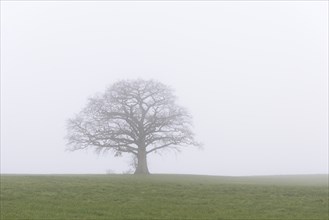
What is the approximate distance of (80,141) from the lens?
55.4 meters

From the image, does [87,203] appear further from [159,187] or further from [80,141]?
[80,141]

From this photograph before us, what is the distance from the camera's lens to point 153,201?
27375 mm

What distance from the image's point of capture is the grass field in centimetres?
2352

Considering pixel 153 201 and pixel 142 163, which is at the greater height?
pixel 142 163

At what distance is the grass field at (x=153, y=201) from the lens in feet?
77.2

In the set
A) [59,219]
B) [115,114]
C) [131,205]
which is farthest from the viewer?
[115,114]

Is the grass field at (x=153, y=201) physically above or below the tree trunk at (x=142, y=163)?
below

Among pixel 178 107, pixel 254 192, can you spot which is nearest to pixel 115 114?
pixel 178 107

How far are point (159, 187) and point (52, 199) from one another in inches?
336

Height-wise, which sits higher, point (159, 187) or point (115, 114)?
point (115, 114)

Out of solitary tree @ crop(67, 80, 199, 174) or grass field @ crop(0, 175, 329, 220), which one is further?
solitary tree @ crop(67, 80, 199, 174)

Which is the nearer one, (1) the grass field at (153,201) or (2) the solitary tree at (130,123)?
(1) the grass field at (153,201)

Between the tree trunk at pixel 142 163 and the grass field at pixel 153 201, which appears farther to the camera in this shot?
the tree trunk at pixel 142 163

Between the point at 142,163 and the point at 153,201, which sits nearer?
the point at 153,201
